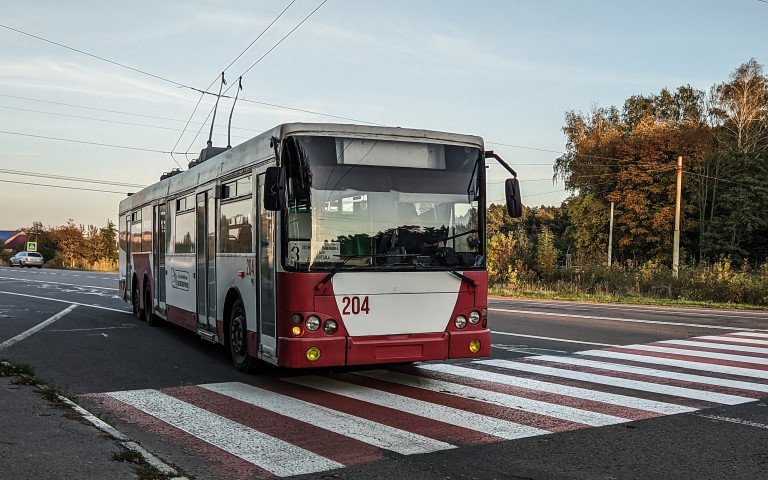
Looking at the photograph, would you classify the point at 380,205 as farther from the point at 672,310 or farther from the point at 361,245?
the point at 672,310

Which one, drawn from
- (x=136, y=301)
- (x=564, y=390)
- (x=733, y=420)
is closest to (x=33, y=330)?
(x=136, y=301)

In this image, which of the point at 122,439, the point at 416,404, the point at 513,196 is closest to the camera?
the point at 122,439

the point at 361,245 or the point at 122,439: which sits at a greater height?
the point at 361,245

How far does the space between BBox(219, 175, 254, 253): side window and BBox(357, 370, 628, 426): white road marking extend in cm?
244

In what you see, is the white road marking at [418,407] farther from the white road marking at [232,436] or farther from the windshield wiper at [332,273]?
the white road marking at [232,436]

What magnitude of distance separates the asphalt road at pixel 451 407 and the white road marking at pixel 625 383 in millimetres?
27

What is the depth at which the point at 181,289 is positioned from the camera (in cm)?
1381

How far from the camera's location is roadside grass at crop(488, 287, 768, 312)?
2434 centimetres

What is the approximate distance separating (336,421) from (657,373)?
17.0 ft

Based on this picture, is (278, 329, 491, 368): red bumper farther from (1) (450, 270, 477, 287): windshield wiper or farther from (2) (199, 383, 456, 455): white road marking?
(1) (450, 270, 477, 287): windshield wiper

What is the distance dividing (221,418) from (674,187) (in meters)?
54.0

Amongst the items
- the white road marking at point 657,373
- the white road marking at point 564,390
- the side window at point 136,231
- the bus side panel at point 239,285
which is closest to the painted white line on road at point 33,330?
the side window at point 136,231

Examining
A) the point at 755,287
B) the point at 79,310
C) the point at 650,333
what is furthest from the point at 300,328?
the point at 755,287

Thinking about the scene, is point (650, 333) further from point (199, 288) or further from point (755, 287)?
point (755, 287)
